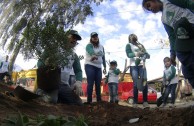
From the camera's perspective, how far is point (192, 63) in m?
3.37

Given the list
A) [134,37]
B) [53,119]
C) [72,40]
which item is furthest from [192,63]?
[134,37]

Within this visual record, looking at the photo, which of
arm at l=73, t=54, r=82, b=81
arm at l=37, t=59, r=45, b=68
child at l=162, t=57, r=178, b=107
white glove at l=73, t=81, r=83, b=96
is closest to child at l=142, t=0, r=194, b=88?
arm at l=37, t=59, r=45, b=68

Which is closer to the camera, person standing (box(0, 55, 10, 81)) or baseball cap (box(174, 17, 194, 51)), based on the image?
baseball cap (box(174, 17, 194, 51))

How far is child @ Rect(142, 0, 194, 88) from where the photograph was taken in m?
3.30

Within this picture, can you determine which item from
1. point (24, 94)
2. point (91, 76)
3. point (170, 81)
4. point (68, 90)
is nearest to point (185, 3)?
point (24, 94)

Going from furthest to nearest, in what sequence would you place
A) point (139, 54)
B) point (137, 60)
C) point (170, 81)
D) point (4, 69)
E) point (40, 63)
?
point (4, 69)
point (170, 81)
point (139, 54)
point (137, 60)
point (40, 63)

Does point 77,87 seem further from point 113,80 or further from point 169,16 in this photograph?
point 113,80

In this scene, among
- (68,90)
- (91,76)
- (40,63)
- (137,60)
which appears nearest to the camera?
(40,63)

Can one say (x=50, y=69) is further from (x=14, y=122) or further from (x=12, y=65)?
(x=12, y=65)

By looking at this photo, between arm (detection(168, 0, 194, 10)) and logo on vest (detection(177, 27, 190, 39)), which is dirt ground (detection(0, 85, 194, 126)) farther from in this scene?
arm (detection(168, 0, 194, 10))

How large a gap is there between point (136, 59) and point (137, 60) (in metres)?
0.03

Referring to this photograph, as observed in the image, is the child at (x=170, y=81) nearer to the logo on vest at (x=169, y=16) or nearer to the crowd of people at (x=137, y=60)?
the crowd of people at (x=137, y=60)

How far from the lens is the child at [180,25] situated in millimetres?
3303

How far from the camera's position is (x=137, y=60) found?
22.5 feet
